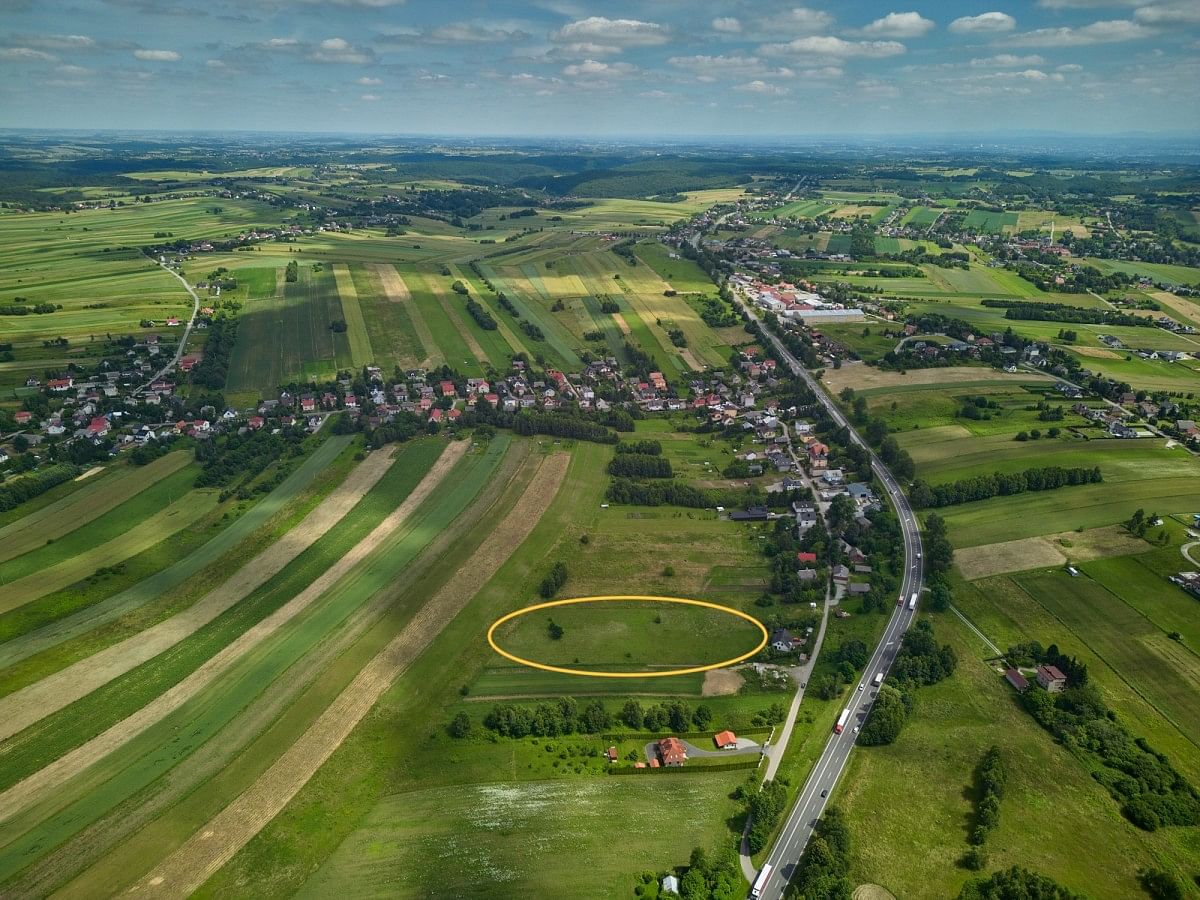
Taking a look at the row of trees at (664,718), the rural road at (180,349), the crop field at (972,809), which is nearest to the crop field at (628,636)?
the row of trees at (664,718)

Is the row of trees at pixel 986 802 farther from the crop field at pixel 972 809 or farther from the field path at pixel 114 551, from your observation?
the field path at pixel 114 551

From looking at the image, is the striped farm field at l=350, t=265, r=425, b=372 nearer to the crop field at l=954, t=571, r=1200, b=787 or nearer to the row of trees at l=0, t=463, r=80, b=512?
the row of trees at l=0, t=463, r=80, b=512

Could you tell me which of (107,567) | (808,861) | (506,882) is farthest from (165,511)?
(808,861)

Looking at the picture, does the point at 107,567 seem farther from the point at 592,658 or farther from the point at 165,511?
the point at 592,658

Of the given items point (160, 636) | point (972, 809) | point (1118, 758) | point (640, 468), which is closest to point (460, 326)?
point (640, 468)

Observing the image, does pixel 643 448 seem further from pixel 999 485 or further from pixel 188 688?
pixel 188 688
